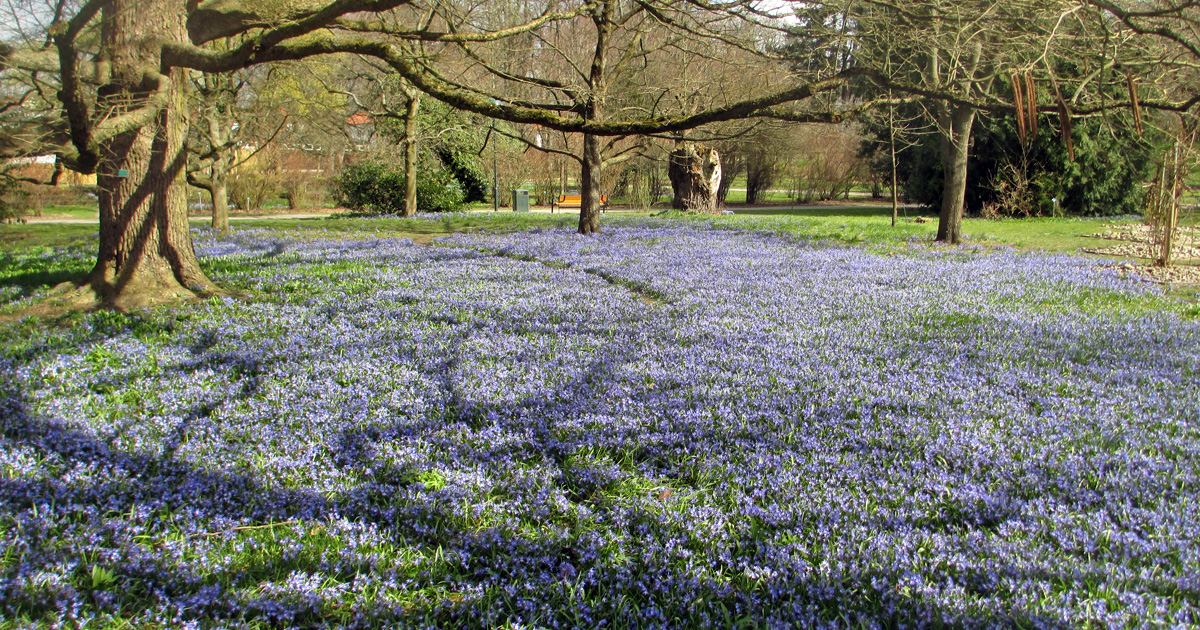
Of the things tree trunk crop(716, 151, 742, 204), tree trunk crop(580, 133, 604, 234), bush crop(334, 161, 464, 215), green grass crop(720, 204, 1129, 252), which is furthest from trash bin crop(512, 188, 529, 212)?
green grass crop(720, 204, 1129, 252)

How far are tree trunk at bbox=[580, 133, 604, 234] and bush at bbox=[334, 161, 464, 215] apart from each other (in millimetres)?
12064

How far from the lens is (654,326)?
6.37 m

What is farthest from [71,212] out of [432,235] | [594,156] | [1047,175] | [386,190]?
[1047,175]

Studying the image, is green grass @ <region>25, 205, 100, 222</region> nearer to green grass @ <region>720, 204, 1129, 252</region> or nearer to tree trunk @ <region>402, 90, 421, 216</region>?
tree trunk @ <region>402, 90, 421, 216</region>

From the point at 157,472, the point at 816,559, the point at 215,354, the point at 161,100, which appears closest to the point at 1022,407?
the point at 816,559

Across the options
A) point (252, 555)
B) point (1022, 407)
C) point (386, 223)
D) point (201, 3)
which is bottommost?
point (252, 555)

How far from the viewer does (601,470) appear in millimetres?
3449

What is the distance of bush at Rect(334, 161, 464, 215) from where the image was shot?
2583cm

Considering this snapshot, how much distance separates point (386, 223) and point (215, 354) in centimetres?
1345

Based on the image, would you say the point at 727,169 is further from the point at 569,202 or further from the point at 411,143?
the point at 411,143

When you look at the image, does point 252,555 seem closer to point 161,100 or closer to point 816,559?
point 816,559

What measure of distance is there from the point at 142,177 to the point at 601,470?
6.73m

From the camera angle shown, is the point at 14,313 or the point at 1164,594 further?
the point at 14,313

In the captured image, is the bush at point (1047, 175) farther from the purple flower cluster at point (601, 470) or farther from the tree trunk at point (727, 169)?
the purple flower cluster at point (601, 470)
